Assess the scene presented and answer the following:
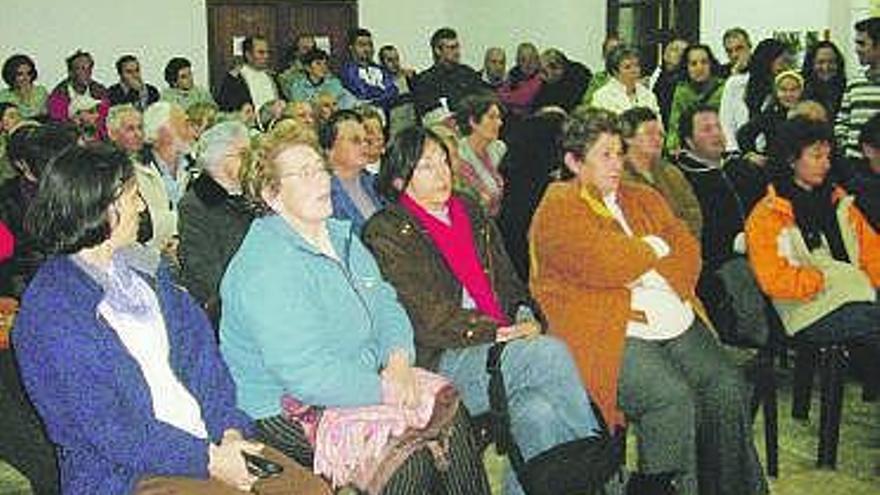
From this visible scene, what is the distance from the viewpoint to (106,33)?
10070 millimetres

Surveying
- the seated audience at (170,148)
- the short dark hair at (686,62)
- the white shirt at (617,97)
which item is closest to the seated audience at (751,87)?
the short dark hair at (686,62)

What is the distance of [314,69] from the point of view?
29.7 ft

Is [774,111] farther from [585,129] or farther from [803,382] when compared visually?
[585,129]

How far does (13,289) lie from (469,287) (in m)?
1.86

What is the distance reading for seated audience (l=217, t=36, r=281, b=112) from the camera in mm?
8883

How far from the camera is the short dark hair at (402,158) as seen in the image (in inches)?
130

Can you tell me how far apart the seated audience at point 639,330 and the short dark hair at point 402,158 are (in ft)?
1.37

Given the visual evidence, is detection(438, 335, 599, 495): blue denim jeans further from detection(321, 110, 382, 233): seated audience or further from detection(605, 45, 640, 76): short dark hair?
detection(605, 45, 640, 76): short dark hair

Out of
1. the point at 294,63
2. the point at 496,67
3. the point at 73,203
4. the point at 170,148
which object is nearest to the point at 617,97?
the point at 496,67

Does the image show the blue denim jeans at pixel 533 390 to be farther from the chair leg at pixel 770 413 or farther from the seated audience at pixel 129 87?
the seated audience at pixel 129 87

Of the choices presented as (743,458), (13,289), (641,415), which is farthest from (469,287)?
(13,289)

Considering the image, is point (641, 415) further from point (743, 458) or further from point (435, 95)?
point (435, 95)

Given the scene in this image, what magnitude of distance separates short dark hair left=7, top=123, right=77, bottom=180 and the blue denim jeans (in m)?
1.79

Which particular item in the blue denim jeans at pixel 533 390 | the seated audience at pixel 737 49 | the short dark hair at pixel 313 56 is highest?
the seated audience at pixel 737 49
